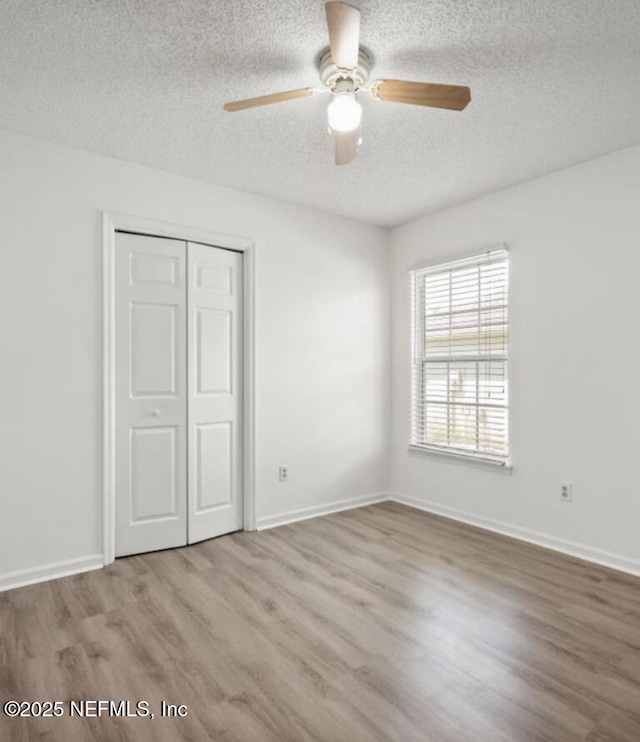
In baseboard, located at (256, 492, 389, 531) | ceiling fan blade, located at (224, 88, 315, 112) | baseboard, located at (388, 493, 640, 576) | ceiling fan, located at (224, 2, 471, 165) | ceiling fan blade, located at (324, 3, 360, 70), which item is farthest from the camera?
baseboard, located at (256, 492, 389, 531)

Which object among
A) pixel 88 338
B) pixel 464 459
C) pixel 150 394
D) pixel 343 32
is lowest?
pixel 464 459

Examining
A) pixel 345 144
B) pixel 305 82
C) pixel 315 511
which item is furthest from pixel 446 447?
pixel 305 82

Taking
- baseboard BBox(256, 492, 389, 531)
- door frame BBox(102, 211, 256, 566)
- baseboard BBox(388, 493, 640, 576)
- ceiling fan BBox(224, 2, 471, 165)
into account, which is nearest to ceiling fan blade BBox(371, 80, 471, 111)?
ceiling fan BBox(224, 2, 471, 165)

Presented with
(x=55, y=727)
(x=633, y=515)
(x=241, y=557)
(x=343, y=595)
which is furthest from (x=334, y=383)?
(x=55, y=727)

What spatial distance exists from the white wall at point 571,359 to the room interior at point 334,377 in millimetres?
18

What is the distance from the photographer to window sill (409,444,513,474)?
3.64 m

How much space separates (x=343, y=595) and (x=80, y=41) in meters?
2.94

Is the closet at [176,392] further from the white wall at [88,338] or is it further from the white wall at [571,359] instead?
the white wall at [571,359]

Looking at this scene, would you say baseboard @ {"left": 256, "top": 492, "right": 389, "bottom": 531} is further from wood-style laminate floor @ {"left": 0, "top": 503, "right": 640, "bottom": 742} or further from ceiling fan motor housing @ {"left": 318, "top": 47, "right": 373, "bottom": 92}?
ceiling fan motor housing @ {"left": 318, "top": 47, "right": 373, "bottom": 92}

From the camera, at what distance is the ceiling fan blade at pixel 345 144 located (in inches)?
87.6

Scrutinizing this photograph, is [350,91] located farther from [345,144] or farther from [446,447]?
[446,447]

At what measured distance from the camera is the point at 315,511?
13.3 feet

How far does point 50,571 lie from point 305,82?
10.1 feet

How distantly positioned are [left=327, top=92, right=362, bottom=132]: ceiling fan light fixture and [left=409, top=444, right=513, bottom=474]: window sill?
8.79 feet
